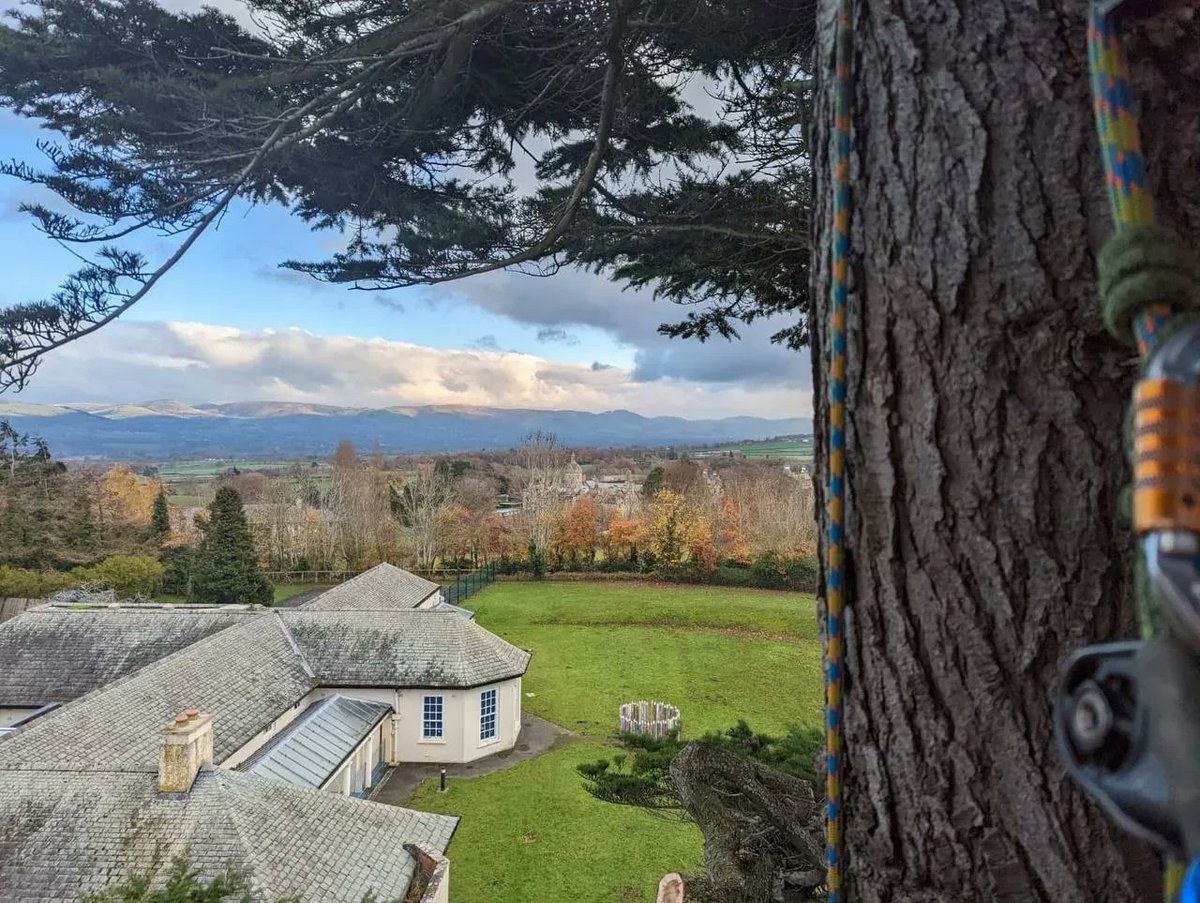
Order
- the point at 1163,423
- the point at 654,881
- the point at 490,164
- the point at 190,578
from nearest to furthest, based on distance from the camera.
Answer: the point at 1163,423 → the point at 490,164 → the point at 654,881 → the point at 190,578

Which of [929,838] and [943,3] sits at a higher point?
[943,3]

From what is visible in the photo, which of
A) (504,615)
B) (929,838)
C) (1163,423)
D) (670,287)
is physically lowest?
(504,615)

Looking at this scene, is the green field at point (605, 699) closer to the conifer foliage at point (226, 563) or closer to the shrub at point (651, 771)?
the shrub at point (651, 771)

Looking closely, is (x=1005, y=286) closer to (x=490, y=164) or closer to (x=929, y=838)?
(x=929, y=838)

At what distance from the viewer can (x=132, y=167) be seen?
399 cm

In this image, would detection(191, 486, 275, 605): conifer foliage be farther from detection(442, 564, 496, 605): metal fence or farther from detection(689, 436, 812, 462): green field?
detection(689, 436, 812, 462): green field

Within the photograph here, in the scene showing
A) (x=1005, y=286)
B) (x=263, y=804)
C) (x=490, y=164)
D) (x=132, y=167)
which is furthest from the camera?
(x=263, y=804)

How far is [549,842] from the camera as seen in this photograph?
11.2 metres

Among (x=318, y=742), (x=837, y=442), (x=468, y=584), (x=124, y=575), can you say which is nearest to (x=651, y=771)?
(x=837, y=442)

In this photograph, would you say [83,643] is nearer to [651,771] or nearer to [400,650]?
[400,650]

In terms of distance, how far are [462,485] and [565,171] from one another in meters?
34.6

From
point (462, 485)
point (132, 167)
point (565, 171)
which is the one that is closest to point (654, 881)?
point (565, 171)

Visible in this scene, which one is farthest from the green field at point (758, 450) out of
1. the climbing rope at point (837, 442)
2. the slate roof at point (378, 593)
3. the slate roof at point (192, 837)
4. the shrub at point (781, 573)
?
the climbing rope at point (837, 442)

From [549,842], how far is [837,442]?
1198 centimetres
